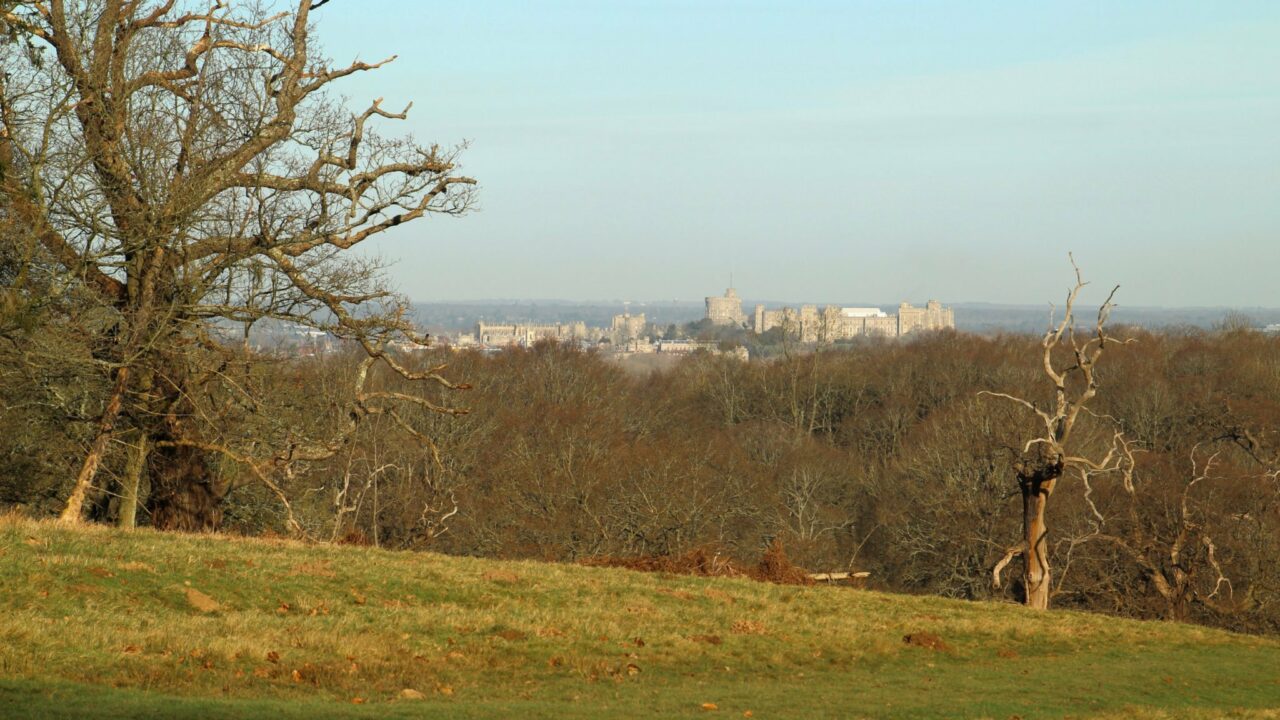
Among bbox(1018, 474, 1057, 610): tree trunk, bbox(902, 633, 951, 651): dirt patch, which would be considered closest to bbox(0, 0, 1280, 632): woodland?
bbox(1018, 474, 1057, 610): tree trunk

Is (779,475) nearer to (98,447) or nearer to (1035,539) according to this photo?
(1035,539)

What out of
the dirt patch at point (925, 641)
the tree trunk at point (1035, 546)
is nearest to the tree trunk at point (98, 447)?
the dirt patch at point (925, 641)

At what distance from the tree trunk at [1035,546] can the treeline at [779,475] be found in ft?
6.64

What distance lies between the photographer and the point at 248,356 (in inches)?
862

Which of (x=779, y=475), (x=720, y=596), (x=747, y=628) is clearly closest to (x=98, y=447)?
(x=720, y=596)

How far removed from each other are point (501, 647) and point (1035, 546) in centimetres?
1538

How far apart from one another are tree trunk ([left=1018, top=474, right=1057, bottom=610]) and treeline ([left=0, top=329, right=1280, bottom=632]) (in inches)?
79.7

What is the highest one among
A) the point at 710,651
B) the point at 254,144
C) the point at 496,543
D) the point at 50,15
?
the point at 50,15

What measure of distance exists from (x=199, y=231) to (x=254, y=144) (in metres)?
1.77

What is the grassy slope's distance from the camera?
1151 centimetres

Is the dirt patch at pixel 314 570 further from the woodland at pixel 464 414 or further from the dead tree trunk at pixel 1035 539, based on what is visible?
the dead tree trunk at pixel 1035 539

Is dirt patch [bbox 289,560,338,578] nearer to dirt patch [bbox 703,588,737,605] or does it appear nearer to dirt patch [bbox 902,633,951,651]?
dirt patch [bbox 703,588,737,605]

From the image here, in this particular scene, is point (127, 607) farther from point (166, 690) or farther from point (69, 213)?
point (69, 213)

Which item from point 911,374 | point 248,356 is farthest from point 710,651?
point 911,374
